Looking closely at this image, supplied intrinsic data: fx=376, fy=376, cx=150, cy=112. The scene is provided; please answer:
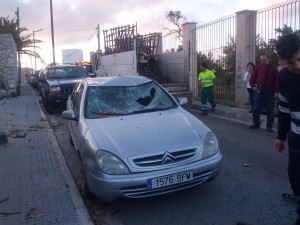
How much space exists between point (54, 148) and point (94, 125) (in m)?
2.96

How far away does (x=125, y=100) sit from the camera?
5852mm

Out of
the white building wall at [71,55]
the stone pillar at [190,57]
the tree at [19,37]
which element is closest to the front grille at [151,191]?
the stone pillar at [190,57]

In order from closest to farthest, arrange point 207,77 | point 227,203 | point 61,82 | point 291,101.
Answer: point 291,101, point 227,203, point 207,77, point 61,82

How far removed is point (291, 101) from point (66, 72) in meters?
12.2

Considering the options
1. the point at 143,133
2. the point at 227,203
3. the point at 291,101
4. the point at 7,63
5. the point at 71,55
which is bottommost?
the point at 227,203

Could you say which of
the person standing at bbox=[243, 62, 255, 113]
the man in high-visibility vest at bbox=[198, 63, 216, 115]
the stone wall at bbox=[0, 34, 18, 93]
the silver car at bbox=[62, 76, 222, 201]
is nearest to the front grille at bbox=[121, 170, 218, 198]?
the silver car at bbox=[62, 76, 222, 201]

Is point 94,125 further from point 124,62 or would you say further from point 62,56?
point 62,56

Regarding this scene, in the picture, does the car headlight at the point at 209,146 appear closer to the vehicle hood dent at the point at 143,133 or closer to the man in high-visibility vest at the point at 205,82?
the vehicle hood dent at the point at 143,133

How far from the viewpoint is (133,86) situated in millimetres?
6199

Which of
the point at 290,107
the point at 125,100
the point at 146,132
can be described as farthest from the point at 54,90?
the point at 290,107

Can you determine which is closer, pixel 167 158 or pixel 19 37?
pixel 167 158

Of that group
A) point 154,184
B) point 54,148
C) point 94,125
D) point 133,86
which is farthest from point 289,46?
point 54,148

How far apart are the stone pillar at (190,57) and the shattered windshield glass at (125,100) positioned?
9683 millimetres

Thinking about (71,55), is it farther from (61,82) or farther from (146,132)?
(146,132)
